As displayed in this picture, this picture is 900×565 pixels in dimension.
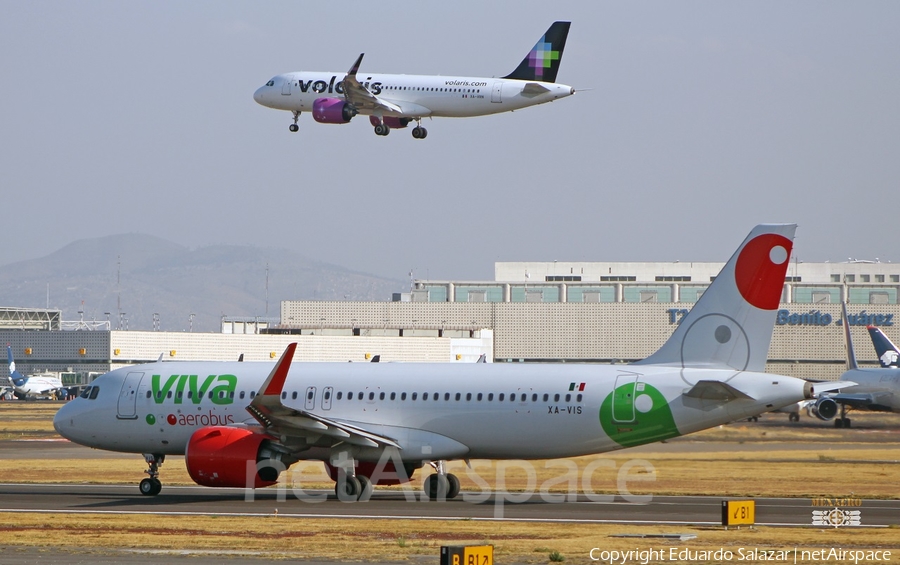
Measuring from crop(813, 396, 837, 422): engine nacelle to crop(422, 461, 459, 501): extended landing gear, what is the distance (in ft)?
135

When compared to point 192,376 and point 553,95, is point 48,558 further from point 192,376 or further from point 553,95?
point 553,95

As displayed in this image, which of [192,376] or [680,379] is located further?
[192,376]

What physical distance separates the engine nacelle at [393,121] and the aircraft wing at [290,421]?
26741 mm

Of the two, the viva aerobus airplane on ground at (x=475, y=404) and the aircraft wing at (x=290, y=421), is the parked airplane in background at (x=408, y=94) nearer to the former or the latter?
the viva aerobus airplane on ground at (x=475, y=404)

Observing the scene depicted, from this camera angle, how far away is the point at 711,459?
44.8 meters

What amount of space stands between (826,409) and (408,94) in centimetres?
2998

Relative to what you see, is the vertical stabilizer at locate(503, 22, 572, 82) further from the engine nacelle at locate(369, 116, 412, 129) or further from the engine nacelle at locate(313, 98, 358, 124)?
the engine nacelle at locate(313, 98, 358, 124)

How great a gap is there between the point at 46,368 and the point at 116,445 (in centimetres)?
9548

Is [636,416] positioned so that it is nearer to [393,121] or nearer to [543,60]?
[393,121]

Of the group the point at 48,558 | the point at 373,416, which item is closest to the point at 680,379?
the point at 373,416

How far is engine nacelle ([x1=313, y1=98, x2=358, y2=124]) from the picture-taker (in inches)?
2090

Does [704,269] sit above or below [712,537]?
above

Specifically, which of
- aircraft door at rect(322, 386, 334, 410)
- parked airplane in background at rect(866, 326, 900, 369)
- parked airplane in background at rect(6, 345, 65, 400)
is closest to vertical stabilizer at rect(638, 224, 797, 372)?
aircraft door at rect(322, 386, 334, 410)

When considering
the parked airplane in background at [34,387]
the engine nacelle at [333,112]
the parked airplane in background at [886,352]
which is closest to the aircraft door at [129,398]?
the engine nacelle at [333,112]
